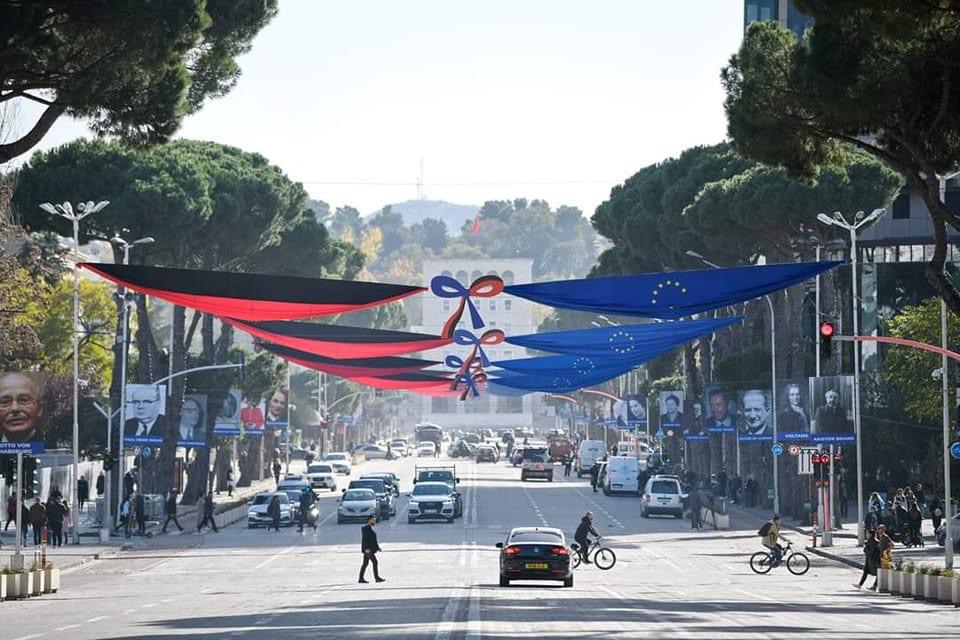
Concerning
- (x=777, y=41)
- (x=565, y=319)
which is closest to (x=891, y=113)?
(x=777, y=41)

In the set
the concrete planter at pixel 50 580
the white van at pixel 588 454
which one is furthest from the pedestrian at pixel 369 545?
the white van at pixel 588 454

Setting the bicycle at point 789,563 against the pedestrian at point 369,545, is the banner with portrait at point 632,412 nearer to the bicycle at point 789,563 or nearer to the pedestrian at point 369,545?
the bicycle at point 789,563

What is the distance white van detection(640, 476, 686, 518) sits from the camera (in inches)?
3061

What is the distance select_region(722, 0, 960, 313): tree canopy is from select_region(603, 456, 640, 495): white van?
58.3 metres

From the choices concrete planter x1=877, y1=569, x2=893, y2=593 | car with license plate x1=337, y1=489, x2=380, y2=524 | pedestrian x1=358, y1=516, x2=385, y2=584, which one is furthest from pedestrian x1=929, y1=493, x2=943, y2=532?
pedestrian x1=358, y1=516, x2=385, y2=584

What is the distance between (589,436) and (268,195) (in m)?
110

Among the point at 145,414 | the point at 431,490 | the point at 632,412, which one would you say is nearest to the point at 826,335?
the point at 145,414

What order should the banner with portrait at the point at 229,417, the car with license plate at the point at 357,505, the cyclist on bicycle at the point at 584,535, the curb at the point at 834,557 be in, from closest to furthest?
the cyclist on bicycle at the point at 584,535 < the curb at the point at 834,557 < the car with license plate at the point at 357,505 < the banner with portrait at the point at 229,417

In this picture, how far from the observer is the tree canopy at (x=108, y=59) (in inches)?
1212

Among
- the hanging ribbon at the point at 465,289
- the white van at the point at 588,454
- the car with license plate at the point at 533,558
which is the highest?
the hanging ribbon at the point at 465,289

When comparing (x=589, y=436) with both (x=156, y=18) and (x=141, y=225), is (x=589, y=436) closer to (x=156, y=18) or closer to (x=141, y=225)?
(x=141, y=225)

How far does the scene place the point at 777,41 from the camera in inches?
1379

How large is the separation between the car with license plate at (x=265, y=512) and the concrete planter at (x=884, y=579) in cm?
3360

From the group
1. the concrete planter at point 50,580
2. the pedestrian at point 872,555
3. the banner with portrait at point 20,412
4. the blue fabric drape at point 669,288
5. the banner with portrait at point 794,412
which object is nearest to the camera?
the blue fabric drape at point 669,288
